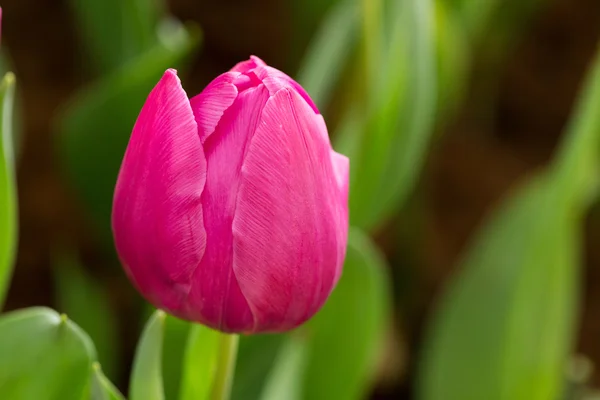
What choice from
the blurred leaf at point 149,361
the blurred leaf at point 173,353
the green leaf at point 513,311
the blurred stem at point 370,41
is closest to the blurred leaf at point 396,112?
the blurred stem at point 370,41

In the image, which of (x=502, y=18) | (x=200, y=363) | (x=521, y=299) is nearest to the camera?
(x=200, y=363)

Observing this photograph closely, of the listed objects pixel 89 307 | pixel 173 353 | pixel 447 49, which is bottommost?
pixel 89 307

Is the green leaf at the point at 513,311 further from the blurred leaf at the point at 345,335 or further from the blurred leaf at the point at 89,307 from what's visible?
the blurred leaf at the point at 89,307

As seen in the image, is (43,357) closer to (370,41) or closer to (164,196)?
(164,196)

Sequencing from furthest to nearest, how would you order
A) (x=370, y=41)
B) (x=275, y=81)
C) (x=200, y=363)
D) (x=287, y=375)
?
(x=370, y=41) < (x=287, y=375) < (x=200, y=363) < (x=275, y=81)

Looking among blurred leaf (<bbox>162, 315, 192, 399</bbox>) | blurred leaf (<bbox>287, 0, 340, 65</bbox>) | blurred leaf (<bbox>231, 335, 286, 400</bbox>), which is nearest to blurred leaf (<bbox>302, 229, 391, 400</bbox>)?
blurred leaf (<bbox>231, 335, 286, 400</bbox>)

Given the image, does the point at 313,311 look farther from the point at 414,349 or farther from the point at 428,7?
the point at 414,349

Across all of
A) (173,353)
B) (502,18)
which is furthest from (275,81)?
(502,18)
